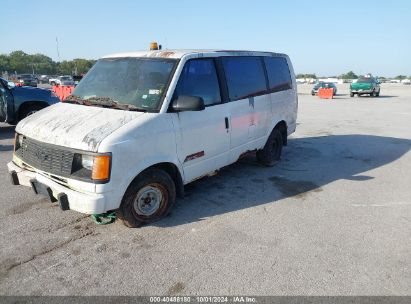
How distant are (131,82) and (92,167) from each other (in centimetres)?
132

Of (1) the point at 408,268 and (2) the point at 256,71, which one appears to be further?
(2) the point at 256,71

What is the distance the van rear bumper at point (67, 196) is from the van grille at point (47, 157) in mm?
126

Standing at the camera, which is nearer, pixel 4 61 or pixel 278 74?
pixel 278 74

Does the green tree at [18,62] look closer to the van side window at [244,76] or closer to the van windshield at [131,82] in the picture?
the van windshield at [131,82]

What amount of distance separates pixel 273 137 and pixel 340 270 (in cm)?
352

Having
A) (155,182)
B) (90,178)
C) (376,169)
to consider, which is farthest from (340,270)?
(376,169)

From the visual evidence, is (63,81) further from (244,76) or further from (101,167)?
(101,167)

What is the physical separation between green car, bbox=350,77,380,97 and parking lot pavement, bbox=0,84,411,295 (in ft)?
86.4

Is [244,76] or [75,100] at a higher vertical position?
[244,76]

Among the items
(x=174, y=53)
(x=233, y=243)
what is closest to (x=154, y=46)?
(x=174, y=53)

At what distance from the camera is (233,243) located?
356 centimetres

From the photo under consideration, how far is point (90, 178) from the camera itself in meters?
3.25

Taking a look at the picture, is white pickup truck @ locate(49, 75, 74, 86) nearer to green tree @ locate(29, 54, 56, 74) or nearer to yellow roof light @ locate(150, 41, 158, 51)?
yellow roof light @ locate(150, 41, 158, 51)

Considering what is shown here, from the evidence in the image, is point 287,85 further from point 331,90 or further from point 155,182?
point 331,90
